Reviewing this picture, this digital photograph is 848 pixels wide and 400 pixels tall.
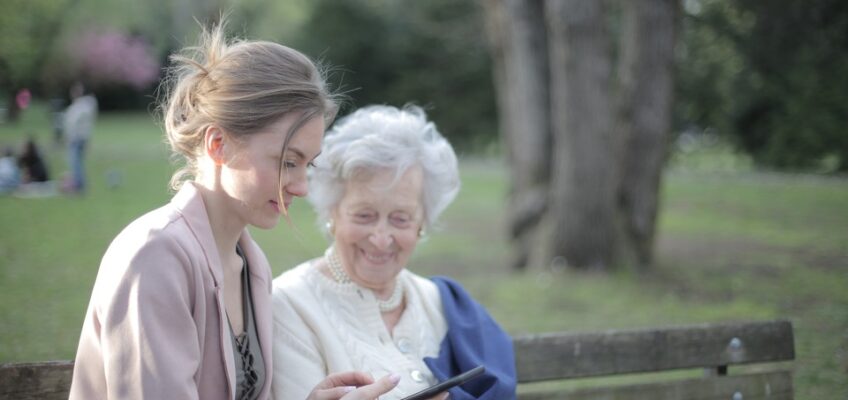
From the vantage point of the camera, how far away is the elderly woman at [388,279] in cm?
289

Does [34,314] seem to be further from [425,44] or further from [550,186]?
[425,44]

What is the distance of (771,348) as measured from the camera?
11.6ft

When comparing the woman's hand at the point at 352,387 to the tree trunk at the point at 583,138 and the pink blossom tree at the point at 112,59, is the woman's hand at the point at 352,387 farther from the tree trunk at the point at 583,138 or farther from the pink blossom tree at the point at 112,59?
the pink blossom tree at the point at 112,59

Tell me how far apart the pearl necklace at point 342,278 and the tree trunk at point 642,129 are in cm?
656

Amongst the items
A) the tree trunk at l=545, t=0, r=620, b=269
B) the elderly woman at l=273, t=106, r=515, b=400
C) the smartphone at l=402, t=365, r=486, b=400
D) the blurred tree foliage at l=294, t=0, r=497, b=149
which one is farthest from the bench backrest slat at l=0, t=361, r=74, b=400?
the blurred tree foliage at l=294, t=0, r=497, b=149

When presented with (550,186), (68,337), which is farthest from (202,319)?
(550,186)

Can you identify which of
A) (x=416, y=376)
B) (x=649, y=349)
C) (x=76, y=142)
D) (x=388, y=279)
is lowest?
(x=76, y=142)

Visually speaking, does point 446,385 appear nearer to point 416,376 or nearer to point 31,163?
point 416,376

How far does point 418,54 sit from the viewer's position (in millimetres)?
33312

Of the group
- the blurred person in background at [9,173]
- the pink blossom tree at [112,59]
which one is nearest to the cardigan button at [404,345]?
the blurred person in background at [9,173]

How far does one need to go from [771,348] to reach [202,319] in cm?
235

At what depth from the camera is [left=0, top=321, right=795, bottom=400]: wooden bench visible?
3193 millimetres

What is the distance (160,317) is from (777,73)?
21726 mm

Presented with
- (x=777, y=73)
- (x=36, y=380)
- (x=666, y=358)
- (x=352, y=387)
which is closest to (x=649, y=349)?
(x=666, y=358)
